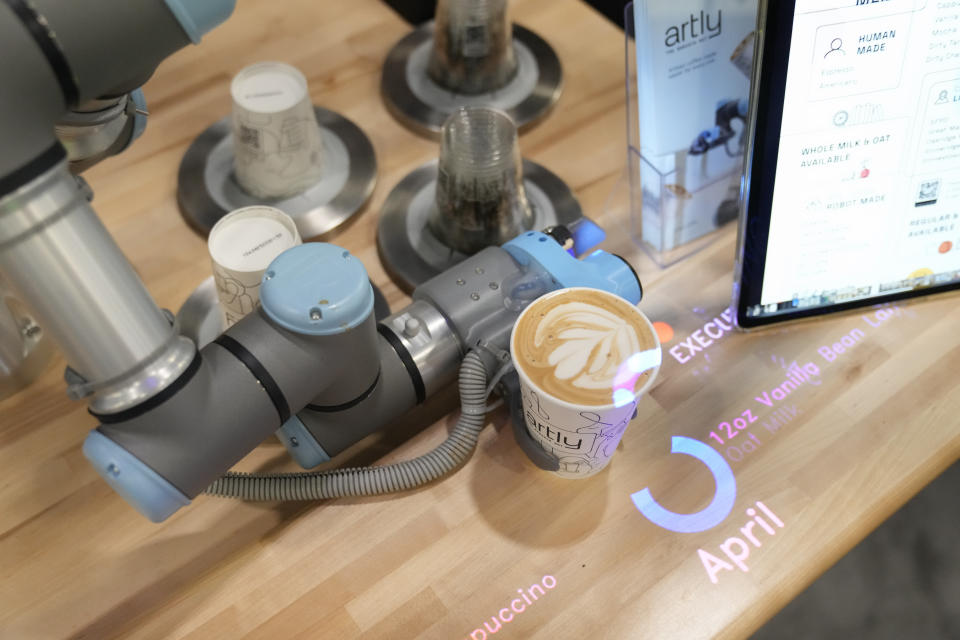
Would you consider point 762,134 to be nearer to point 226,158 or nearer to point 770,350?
point 770,350

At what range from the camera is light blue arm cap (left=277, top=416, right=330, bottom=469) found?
0.64m

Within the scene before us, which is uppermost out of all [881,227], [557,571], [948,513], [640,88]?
[640,88]

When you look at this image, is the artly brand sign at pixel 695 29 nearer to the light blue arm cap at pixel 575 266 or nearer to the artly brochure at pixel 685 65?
the artly brochure at pixel 685 65

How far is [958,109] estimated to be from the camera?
640 millimetres

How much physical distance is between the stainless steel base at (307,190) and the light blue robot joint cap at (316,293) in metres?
0.29

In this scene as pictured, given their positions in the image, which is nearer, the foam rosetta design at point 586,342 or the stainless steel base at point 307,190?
the foam rosetta design at point 586,342

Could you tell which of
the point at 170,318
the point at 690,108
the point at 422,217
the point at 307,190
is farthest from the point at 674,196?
the point at 170,318

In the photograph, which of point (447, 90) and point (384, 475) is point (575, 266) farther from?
point (447, 90)

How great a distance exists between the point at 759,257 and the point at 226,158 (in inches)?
22.7

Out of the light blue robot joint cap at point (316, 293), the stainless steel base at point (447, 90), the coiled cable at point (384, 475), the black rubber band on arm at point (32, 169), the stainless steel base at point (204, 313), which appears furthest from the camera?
the stainless steel base at point (447, 90)

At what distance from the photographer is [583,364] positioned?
1.86 ft

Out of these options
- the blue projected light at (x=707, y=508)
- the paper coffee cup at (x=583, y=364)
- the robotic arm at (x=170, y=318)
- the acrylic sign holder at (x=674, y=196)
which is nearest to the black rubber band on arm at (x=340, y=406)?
the robotic arm at (x=170, y=318)

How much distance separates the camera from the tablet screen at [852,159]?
0.59 metres

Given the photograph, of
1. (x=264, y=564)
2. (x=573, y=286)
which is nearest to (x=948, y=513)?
(x=573, y=286)
